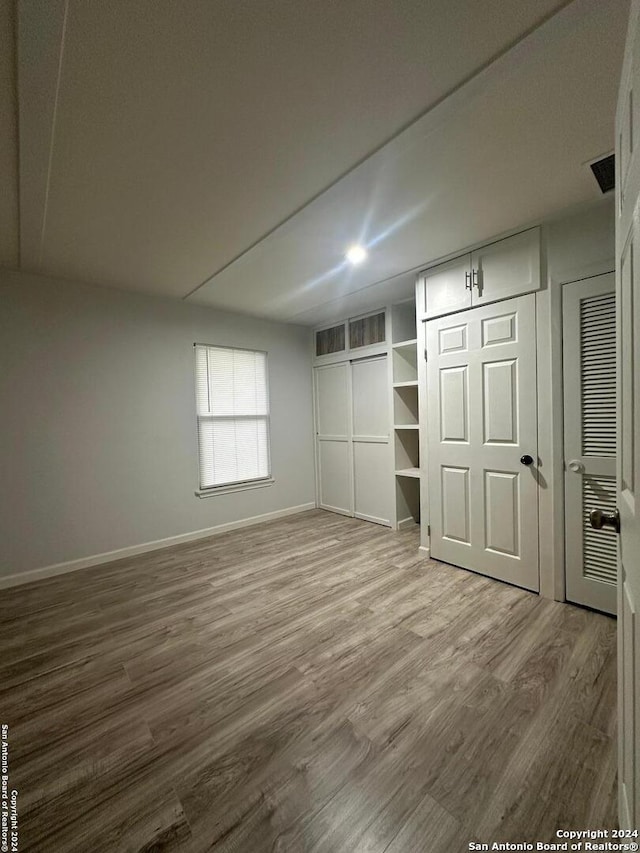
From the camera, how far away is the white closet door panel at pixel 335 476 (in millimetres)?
4258

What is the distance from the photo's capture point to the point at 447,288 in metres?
2.68

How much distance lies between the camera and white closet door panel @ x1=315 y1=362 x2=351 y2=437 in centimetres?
421

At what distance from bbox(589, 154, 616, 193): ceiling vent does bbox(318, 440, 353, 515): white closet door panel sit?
10.1ft

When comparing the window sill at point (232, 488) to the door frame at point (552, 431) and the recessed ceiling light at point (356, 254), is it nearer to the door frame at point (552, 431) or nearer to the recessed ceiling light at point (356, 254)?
the recessed ceiling light at point (356, 254)

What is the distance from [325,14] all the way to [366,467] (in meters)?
3.51

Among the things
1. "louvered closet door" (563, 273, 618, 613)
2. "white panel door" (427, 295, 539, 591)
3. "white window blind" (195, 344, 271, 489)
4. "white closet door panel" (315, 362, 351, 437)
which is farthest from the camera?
"white closet door panel" (315, 362, 351, 437)

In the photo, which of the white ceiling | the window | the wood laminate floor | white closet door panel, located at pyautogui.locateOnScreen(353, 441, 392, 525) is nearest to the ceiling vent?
the white ceiling

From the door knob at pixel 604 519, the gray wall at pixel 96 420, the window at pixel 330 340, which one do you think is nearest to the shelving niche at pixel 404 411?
the window at pixel 330 340

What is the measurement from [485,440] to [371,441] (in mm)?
1543

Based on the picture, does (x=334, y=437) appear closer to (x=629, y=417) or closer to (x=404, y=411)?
(x=404, y=411)

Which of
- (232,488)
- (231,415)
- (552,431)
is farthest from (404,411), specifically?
(232,488)

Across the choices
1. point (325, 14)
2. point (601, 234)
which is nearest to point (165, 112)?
point (325, 14)

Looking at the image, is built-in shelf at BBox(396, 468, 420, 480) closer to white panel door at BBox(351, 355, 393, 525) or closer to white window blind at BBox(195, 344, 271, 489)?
white panel door at BBox(351, 355, 393, 525)

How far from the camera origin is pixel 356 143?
1475mm
